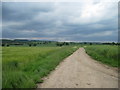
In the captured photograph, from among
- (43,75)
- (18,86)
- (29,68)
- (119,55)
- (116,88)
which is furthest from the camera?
(119,55)

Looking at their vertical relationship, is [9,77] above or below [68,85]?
above

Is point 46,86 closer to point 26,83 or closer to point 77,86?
point 26,83

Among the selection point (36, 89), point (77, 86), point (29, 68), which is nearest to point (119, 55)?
point (29, 68)

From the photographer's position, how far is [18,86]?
751cm

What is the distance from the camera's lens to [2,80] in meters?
7.64

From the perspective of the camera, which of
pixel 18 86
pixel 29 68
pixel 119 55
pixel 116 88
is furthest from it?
Result: pixel 119 55

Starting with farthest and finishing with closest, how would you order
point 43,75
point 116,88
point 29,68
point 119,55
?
1. point 119,55
2. point 29,68
3. point 43,75
4. point 116,88

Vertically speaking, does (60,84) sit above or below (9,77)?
below

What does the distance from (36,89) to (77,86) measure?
2017mm

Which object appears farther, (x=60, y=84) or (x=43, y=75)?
(x=43, y=75)

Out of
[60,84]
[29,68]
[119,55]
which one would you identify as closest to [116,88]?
[60,84]

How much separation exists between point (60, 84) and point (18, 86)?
2173 millimetres

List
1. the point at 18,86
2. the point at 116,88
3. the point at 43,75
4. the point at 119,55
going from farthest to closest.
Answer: the point at 119,55
the point at 43,75
the point at 116,88
the point at 18,86

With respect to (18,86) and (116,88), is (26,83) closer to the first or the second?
(18,86)
